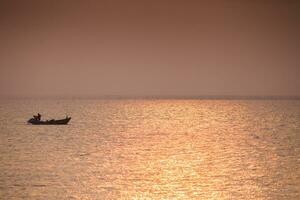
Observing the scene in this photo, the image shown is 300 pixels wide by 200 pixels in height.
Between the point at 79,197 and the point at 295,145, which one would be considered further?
the point at 295,145

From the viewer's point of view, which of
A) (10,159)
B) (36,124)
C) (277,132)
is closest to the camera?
(10,159)

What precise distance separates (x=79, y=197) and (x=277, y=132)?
29.9 metres

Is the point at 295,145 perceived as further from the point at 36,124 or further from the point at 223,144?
the point at 36,124

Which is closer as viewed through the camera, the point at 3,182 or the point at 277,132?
the point at 3,182

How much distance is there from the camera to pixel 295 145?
36.4 m

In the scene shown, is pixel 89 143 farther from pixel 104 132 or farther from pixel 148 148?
pixel 104 132

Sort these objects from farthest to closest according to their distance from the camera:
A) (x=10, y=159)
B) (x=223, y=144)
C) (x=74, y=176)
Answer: (x=223, y=144), (x=10, y=159), (x=74, y=176)

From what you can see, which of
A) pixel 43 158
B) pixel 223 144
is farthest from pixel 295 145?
pixel 43 158

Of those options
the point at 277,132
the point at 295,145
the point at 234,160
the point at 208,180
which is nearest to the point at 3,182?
the point at 208,180

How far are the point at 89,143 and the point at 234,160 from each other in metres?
11.1

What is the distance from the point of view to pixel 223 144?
121ft

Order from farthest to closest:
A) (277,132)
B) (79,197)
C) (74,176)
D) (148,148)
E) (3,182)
→ (277,132), (148,148), (74,176), (3,182), (79,197)

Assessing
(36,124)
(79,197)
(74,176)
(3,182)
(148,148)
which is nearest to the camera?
(79,197)

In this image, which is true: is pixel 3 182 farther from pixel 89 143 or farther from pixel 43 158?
pixel 89 143
